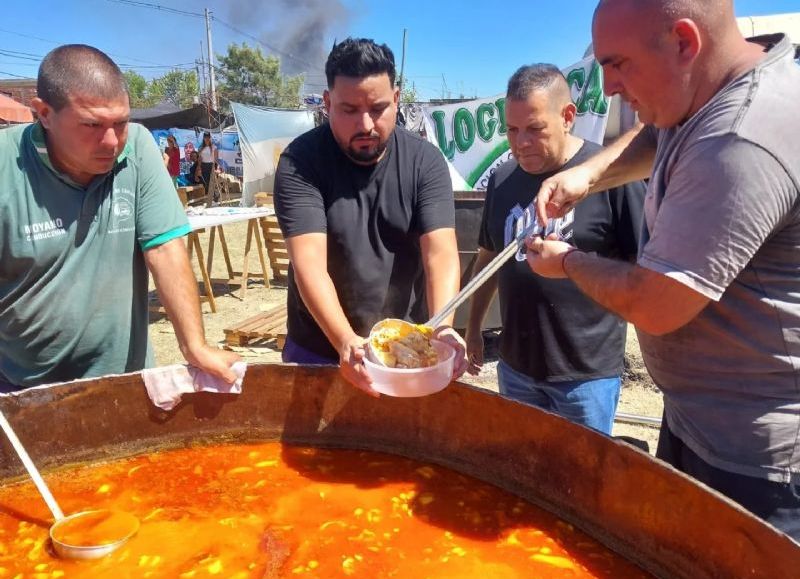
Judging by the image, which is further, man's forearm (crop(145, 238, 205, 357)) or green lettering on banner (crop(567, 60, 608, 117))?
green lettering on banner (crop(567, 60, 608, 117))

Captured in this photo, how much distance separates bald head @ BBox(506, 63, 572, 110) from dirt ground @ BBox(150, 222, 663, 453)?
2.29m

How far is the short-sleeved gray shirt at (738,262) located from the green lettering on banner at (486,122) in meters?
5.92

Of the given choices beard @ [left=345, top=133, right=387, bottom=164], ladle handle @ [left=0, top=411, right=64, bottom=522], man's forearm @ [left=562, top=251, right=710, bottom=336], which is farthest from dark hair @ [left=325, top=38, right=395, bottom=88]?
ladle handle @ [left=0, top=411, right=64, bottom=522]

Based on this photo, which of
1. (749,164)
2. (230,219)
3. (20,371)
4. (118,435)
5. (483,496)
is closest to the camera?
(749,164)

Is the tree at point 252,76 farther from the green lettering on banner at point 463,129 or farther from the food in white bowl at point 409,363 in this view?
the food in white bowl at point 409,363

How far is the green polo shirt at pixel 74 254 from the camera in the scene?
198 centimetres

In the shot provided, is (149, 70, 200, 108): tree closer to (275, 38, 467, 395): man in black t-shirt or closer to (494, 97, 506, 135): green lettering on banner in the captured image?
(494, 97, 506, 135): green lettering on banner

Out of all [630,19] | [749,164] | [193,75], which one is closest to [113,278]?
[630,19]

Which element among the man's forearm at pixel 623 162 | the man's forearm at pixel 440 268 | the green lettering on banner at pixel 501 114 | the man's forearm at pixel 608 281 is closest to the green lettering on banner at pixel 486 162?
the green lettering on banner at pixel 501 114

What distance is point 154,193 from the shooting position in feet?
7.22

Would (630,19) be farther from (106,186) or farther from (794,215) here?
(106,186)

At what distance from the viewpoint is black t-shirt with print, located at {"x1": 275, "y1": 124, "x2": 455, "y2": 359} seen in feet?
7.43

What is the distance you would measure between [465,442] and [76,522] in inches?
44.5

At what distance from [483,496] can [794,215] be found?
1122 mm
